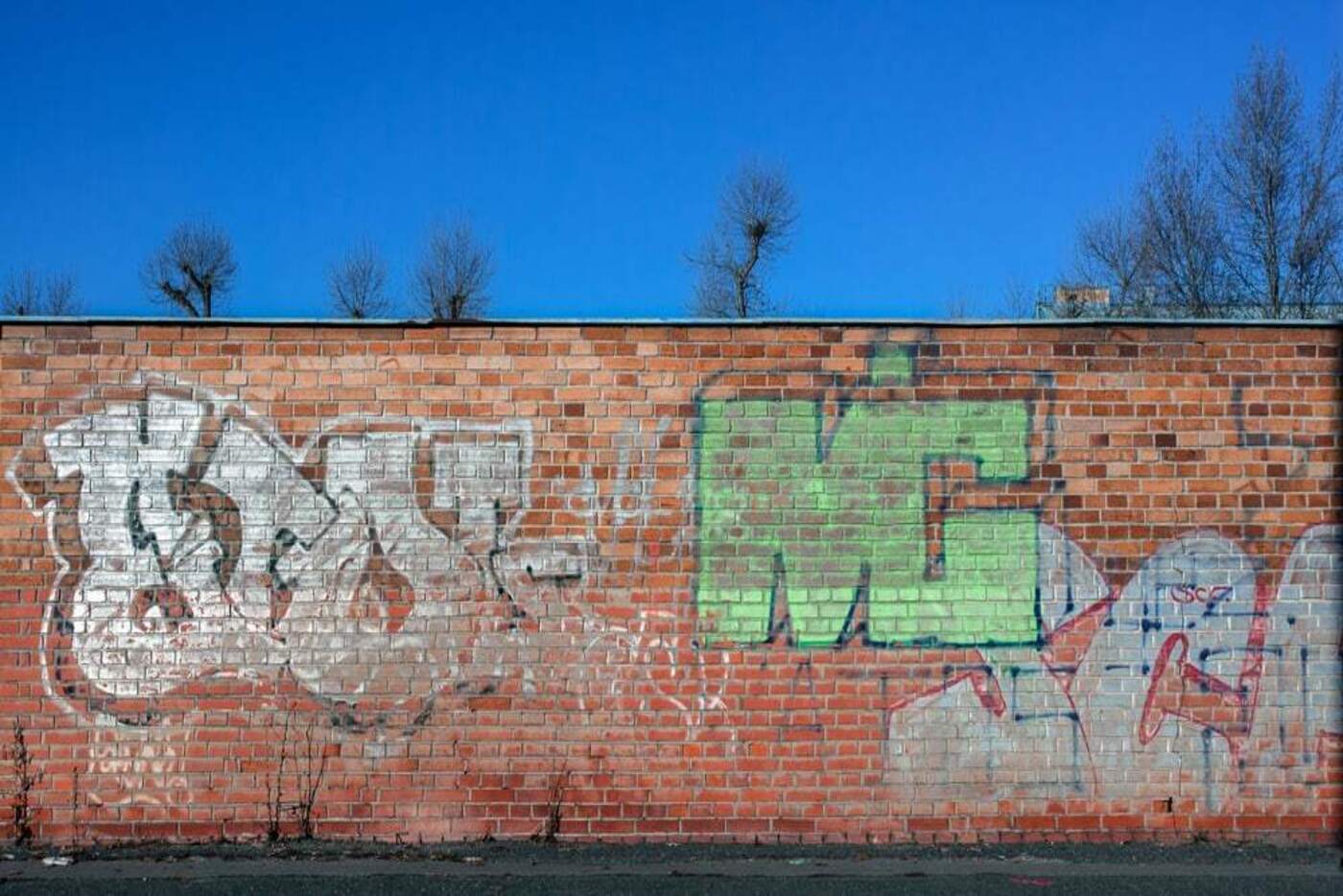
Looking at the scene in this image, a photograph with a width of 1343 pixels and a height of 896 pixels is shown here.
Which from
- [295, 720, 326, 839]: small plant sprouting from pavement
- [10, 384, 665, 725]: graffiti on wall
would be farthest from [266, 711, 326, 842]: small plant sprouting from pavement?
[10, 384, 665, 725]: graffiti on wall

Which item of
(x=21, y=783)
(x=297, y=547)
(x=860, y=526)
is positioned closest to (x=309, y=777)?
(x=297, y=547)

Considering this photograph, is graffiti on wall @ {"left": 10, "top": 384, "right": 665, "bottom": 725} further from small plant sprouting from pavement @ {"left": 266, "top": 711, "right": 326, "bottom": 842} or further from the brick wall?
small plant sprouting from pavement @ {"left": 266, "top": 711, "right": 326, "bottom": 842}

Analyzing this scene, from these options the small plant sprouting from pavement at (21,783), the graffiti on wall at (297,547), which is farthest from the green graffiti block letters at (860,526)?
the small plant sprouting from pavement at (21,783)

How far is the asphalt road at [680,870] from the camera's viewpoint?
605cm

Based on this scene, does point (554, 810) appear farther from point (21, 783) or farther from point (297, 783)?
point (21, 783)

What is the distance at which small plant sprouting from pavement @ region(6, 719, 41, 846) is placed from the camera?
6664 mm

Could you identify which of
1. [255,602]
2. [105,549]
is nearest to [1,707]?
[105,549]

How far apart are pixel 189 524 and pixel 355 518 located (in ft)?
2.88

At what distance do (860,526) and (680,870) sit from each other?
199 cm

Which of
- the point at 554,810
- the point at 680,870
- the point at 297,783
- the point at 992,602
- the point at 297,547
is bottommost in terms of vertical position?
the point at 680,870

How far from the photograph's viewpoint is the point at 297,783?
6.70 m

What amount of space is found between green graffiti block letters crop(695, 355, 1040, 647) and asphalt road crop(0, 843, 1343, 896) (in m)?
1.11

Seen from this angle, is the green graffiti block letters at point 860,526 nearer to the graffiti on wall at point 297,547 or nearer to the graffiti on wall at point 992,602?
the graffiti on wall at point 992,602

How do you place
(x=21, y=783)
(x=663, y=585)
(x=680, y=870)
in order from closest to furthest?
(x=680, y=870)
(x=21, y=783)
(x=663, y=585)
